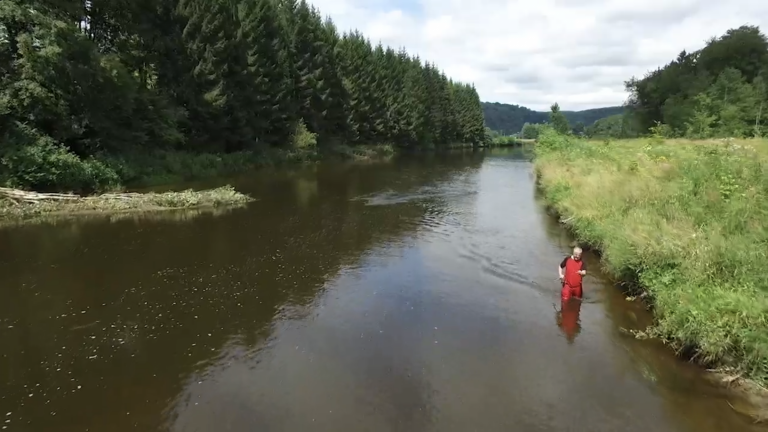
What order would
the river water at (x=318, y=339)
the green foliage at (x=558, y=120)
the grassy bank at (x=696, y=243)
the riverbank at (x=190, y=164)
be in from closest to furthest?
the river water at (x=318, y=339) < the grassy bank at (x=696, y=243) < the riverbank at (x=190, y=164) < the green foliage at (x=558, y=120)

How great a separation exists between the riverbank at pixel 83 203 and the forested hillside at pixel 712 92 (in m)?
38.9

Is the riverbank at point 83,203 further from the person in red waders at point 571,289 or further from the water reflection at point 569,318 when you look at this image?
the water reflection at point 569,318

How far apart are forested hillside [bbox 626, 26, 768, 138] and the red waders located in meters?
32.8

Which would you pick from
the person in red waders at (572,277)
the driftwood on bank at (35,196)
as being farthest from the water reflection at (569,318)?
the driftwood on bank at (35,196)

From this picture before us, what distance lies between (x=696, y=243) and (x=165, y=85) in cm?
3894

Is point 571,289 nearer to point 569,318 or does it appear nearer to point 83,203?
point 569,318

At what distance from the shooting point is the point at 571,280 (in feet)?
41.5

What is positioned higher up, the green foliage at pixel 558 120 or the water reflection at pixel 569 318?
the green foliage at pixel 558 120

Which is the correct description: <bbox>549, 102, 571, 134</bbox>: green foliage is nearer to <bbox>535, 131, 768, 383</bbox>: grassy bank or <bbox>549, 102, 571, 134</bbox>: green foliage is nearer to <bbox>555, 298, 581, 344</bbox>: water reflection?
<bbox>535, 131, 768, 383</bbox>: grassy bank

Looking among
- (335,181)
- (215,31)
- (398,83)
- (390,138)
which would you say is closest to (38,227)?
(335,181)

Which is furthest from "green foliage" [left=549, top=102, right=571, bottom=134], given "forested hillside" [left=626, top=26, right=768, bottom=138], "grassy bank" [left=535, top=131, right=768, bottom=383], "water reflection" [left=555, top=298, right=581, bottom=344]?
"water reflection" [left=555, top=298, right=581, bottom=344]

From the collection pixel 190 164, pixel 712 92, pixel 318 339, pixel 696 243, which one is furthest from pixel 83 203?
pixel 712 92

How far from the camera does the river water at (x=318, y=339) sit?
26.0 feet

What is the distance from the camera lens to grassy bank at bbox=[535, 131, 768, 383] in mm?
8617
